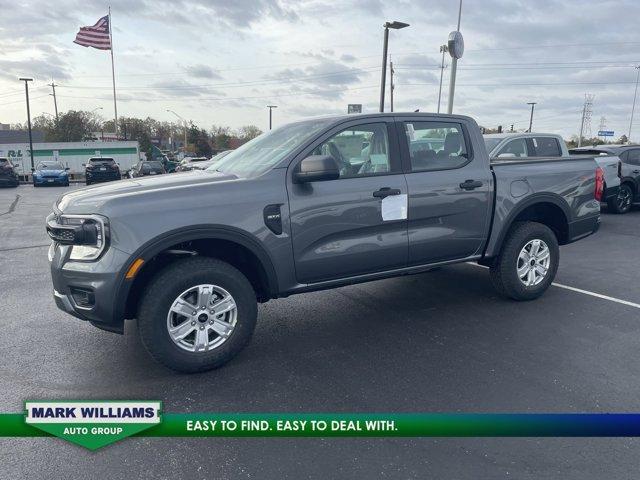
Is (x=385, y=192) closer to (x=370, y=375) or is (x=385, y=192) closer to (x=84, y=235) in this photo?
(x=370, y=375)

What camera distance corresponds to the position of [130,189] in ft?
12.2

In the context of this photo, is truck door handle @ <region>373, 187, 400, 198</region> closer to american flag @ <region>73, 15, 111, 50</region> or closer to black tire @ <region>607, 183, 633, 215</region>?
black tire @ <region>607, 183, 633, 215</region>

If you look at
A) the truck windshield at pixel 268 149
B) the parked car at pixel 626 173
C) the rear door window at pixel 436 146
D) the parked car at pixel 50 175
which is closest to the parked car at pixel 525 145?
the parked car at pixel 626 173

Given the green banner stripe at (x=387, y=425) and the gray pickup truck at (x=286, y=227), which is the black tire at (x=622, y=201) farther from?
the green banner stripe at (x=387, y=425)

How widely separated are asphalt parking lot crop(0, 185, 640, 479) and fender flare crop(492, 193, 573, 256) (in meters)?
0.71

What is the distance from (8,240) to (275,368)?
7806mm

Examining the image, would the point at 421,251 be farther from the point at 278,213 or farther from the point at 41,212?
the point at 41,212

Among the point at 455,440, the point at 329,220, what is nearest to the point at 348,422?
the point at 455,440

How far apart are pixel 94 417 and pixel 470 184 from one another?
4.07 meters

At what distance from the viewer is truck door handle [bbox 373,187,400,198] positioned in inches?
166

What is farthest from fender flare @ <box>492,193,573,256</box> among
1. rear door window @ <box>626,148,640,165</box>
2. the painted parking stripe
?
rear door window @ <box>626,148,640,165</box>

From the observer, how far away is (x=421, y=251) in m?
4.56

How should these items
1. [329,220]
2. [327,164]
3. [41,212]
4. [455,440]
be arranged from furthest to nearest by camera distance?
[41,212] < [329,220] < [327,164] < [455,440]

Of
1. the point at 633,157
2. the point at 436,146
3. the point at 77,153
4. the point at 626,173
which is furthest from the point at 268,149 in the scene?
the point at 77,153
